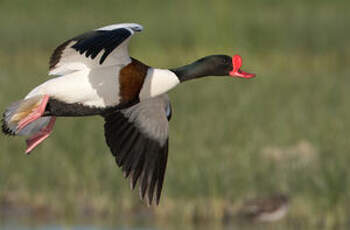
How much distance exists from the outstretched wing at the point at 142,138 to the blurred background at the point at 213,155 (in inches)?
96.8

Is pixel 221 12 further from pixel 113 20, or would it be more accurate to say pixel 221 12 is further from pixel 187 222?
pixel 187 222

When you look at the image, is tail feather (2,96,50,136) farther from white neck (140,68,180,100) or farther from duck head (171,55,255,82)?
duck head (171,55,255,82)

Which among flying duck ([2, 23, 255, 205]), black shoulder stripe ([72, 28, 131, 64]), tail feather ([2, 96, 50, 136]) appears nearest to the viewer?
black shoulder stripe ([72, 28, 131, 64])

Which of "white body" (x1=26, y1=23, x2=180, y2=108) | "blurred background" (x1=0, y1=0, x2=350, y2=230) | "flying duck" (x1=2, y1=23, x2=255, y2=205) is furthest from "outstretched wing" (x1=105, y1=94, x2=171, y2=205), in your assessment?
"blurred background" (x1=0, y1=0, x2=350, y2=230)

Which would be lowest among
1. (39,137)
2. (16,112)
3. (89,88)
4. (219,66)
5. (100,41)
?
(39,137)

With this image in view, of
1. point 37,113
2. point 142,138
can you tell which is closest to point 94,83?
point 37,113

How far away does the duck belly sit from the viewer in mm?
7254

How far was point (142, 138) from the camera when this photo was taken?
324 inches

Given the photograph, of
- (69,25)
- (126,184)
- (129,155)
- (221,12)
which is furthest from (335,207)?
(69,25)

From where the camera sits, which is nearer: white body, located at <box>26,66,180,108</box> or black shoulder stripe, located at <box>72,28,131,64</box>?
black shoulder stripe, located at <box>72,28,131,64</box>

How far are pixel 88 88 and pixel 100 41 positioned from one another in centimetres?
54

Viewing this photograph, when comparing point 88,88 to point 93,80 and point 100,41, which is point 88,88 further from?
point 100,41

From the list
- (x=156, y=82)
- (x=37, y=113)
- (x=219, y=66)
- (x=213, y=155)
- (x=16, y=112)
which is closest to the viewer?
(x=37, y=113)

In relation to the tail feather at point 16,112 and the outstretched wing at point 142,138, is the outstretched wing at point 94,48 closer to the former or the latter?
the tail feather at point 16,112
